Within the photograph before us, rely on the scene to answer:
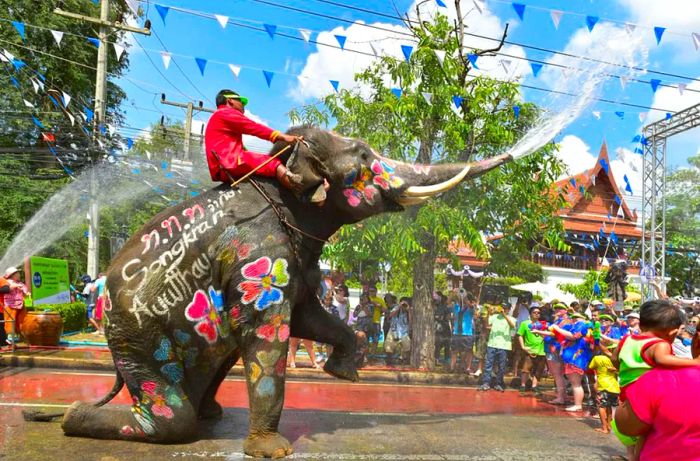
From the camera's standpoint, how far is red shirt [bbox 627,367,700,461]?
2871 millimetres

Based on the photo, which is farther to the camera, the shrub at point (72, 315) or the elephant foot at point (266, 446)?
the shrub at point (72, 315)

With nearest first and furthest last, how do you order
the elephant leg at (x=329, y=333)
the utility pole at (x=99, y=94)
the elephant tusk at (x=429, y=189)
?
the elephant tusk at (x=429, y=189) < the elephant leg at (x=329, y=333) < the utility pole at (x=99, y=94)

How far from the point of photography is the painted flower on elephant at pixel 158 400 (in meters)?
4.43

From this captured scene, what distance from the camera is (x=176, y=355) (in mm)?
4535

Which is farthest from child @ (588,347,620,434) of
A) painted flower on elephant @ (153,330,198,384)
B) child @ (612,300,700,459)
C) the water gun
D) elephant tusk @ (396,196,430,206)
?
painted flower on elephant @ (153,330,198,384)

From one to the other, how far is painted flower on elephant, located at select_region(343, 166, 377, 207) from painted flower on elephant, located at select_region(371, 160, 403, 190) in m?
0.06

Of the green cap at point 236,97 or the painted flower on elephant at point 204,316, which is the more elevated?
the green cap at point 236,97

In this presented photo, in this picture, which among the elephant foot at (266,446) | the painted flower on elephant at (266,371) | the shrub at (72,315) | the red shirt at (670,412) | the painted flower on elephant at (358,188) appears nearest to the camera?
the red shirt at (670,412)

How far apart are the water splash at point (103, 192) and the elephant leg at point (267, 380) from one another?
1340cm

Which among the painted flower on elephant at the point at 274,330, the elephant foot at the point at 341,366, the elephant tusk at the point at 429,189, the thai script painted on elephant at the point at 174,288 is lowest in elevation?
the elephant foot at the point at 341,366

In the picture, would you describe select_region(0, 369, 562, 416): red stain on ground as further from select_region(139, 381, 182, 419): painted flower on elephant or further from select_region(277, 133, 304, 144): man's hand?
select_region(277, 133, 304, 144): man's hand

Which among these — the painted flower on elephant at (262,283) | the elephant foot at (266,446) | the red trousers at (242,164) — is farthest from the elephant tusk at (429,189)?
the elephant foot at (266,446)

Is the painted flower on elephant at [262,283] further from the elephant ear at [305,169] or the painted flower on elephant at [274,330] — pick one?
the elephant ear at [305,169]

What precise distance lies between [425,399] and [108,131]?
506 inches
